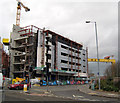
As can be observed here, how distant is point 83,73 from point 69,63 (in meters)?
11.9

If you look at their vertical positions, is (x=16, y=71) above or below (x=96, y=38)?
below

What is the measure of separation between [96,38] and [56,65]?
120 ft

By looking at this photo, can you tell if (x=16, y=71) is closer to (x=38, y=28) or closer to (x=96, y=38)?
(x=38, y=28)

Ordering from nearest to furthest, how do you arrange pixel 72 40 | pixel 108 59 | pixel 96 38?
pixel 96 38 < pixel 108 59 < pixel 72 40

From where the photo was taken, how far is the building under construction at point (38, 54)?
186 feet

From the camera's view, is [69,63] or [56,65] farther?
[69,63]

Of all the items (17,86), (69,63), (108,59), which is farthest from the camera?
(69,63)

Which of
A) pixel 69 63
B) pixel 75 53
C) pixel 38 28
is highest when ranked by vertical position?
pixel 38 28

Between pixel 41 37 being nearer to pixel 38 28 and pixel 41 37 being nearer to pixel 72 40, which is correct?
pixel 38 28

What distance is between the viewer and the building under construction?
56750 millimetres

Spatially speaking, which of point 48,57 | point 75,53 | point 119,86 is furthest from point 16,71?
point 119,86

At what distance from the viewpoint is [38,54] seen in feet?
188

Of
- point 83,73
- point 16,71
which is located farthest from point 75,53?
point 16,71

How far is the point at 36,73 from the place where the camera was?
54688 mm
